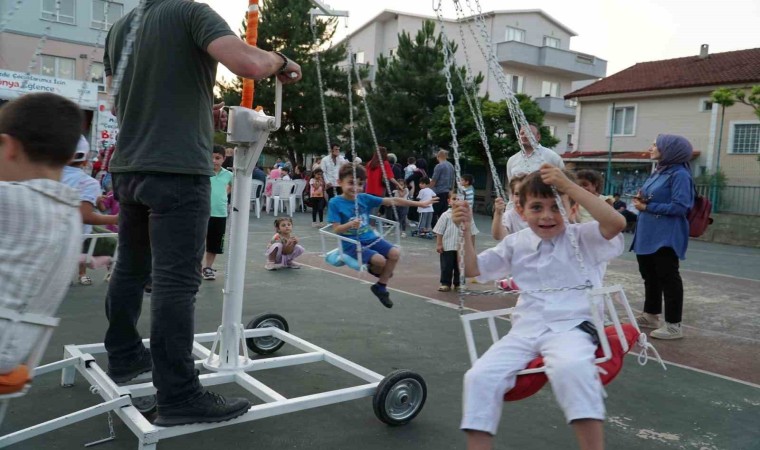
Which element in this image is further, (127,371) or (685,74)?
(685,74)

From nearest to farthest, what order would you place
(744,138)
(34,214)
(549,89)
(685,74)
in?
(34,214) → (744,138) → (685,74) → (549,89)

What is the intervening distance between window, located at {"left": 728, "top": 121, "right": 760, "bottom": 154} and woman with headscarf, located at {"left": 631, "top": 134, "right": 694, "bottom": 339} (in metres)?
22.9

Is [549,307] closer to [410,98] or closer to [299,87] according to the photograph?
Result: [299,87]

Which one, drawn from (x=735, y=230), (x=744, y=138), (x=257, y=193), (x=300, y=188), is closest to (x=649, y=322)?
(x=257, y=193)

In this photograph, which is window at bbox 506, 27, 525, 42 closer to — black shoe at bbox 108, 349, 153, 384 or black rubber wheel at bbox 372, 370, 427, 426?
black rubber wheel at bbox 372, 370, 427, 426

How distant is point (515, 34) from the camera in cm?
4034

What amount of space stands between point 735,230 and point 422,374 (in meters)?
18.0

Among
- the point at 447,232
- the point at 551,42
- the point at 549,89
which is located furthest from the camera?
the point at 551,42

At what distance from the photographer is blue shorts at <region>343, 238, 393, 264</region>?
5.27 meters

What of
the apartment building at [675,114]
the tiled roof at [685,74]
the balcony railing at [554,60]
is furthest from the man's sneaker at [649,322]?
the balcony railing at [554,60]

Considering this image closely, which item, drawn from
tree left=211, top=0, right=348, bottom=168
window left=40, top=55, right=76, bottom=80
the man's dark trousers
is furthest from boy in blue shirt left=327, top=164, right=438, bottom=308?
window left=40, top=55, right=76, bottom=80

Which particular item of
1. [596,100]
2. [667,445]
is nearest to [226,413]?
[667,445]

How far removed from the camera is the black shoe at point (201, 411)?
9.49 ft

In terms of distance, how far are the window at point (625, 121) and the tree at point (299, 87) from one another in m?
13.4
